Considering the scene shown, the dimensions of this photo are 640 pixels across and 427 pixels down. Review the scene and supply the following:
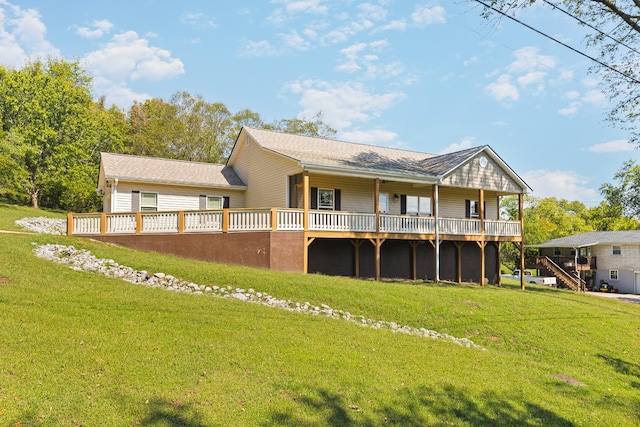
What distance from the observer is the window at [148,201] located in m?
18.8

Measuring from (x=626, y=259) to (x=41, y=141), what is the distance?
48.7m

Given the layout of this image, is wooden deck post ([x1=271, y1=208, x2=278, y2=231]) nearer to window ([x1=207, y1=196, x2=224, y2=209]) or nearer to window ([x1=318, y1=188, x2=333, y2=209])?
window ([x1=318, y1=188, x2=333, y2=209])

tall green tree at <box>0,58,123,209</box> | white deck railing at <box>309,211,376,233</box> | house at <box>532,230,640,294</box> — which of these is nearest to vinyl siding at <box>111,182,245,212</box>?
white deck railing at <box>309,211,376,233</box>

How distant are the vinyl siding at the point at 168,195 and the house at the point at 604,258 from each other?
2964 centimetres

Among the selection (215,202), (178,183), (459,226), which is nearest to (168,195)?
(178,183)

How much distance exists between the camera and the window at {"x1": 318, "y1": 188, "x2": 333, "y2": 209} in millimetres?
18969

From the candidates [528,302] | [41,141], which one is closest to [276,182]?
[528,302]

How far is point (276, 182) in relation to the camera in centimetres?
1895

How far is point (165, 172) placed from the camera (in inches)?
781

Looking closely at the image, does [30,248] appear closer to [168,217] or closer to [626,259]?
[168,217]

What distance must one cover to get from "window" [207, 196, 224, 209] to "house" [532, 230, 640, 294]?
93.2 ft

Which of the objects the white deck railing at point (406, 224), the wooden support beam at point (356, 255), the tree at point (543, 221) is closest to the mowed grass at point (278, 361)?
the wooden support beam at point (356, 255)

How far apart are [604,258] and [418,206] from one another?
88.6 ft

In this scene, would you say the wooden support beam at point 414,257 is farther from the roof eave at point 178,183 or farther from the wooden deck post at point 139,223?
the wooden deck post at point 139,223
